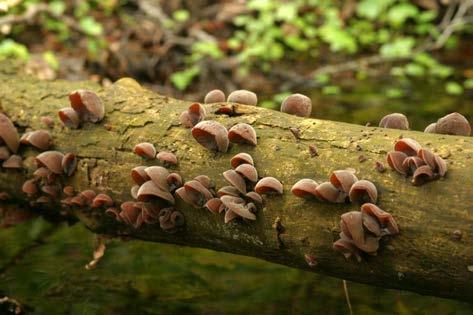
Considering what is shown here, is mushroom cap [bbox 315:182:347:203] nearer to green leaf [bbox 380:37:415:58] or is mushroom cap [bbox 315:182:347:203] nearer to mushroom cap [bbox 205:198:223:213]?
mushroom cap [bbox 205:198:223:213]

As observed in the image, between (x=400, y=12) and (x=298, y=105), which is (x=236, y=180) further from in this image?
(x=400, y=12)

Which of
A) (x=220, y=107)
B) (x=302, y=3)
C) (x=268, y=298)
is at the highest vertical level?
(x=220, y=107)

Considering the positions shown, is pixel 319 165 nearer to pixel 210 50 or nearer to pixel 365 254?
pixel 365 254

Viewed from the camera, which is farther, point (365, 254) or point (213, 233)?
point (213, 233)

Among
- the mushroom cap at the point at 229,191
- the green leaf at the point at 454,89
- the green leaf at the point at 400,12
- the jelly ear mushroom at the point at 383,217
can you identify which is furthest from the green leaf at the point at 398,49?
the jelly ear mushroom at the point at 383,217

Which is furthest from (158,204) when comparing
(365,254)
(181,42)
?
(181,42)

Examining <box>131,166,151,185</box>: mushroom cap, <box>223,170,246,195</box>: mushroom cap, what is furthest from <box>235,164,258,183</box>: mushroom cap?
<box>131,166,151,185</box>: mushroom cap

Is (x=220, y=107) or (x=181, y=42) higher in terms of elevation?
(x=220, y=107)

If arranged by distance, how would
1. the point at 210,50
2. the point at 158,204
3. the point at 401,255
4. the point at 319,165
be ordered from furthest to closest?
the point at 210,50, the point at 158,204, the point at 319,165, the point at 401,255
